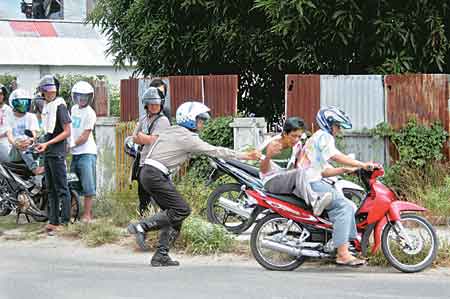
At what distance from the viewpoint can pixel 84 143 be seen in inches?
436

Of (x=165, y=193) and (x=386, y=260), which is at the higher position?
(x=165, y=193)

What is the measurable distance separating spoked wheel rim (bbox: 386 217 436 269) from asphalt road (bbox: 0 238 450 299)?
154 mm

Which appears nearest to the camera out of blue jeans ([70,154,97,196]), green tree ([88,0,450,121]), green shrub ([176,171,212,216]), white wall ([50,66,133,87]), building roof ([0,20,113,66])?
green shrub ([176,171,212,216])

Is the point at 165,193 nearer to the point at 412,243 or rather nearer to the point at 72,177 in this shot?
the point at 412,243

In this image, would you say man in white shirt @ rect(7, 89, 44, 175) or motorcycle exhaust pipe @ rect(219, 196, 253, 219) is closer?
motorcycle exhaust pipe @ rect(219, 196, 253, 219)

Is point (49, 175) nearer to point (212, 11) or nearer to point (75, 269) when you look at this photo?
point (75, 269)

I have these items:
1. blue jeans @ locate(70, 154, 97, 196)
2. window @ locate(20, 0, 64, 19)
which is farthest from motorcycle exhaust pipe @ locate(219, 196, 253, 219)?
window @ locate(20, 0, 64, 19)

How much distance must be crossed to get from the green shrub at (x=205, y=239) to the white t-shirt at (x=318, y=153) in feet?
5.18

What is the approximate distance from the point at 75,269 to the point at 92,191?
2472 millimetres

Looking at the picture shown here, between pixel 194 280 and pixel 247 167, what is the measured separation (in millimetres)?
2646

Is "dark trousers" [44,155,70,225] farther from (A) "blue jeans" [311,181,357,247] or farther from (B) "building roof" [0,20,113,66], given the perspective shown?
(B) "building roof" [0,20,113,66]

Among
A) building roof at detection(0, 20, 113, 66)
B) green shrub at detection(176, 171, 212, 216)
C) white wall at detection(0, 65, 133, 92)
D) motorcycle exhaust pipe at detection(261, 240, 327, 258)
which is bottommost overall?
motorcycle exhaust pipe at detection(261, 240, 327, 258)

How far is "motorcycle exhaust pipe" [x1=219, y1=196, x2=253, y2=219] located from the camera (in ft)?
33.1

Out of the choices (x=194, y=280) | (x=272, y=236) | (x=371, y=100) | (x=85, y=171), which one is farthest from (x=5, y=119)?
(x=371, y=100)
